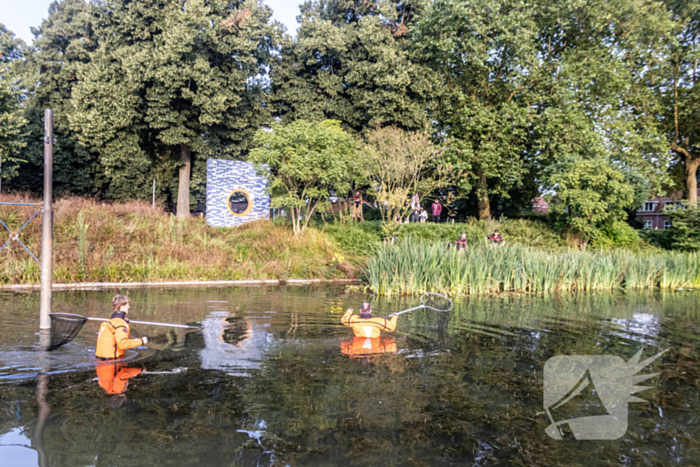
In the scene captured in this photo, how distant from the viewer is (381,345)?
8477 millimetres

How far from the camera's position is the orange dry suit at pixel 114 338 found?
272 inches

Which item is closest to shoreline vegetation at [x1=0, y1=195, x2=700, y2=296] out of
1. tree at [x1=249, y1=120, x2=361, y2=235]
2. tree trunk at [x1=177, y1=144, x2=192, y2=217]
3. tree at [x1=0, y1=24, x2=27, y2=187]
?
tree at [x1=249, y1=120, x2=361, y2=235]

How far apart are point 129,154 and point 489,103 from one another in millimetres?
21052

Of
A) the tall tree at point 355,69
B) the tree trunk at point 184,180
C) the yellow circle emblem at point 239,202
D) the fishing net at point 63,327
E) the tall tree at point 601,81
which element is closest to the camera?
the fishing net at point 63,327

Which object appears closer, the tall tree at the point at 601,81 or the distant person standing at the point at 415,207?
the distant person standing at the point at 415,207

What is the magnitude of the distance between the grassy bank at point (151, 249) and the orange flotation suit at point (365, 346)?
1012cm

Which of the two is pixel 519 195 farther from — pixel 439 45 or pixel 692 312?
pixel 692 312

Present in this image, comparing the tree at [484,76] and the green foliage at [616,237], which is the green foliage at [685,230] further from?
the tree at [484,76]

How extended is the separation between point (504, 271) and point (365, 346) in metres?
8.70

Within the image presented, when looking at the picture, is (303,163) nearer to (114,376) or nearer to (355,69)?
(355,69)

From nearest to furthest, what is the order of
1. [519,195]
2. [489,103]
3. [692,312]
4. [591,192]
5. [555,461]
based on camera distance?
[555,461] → [692,312] → [591,192] → [489,103] → [519,195]

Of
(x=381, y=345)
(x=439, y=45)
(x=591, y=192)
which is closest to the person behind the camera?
(x=381, y=345)

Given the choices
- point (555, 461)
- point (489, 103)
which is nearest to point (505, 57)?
point (489, 103)

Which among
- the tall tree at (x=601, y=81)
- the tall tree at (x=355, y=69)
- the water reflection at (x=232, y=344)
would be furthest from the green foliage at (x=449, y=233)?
the water reflection at (x=232, y=344)
